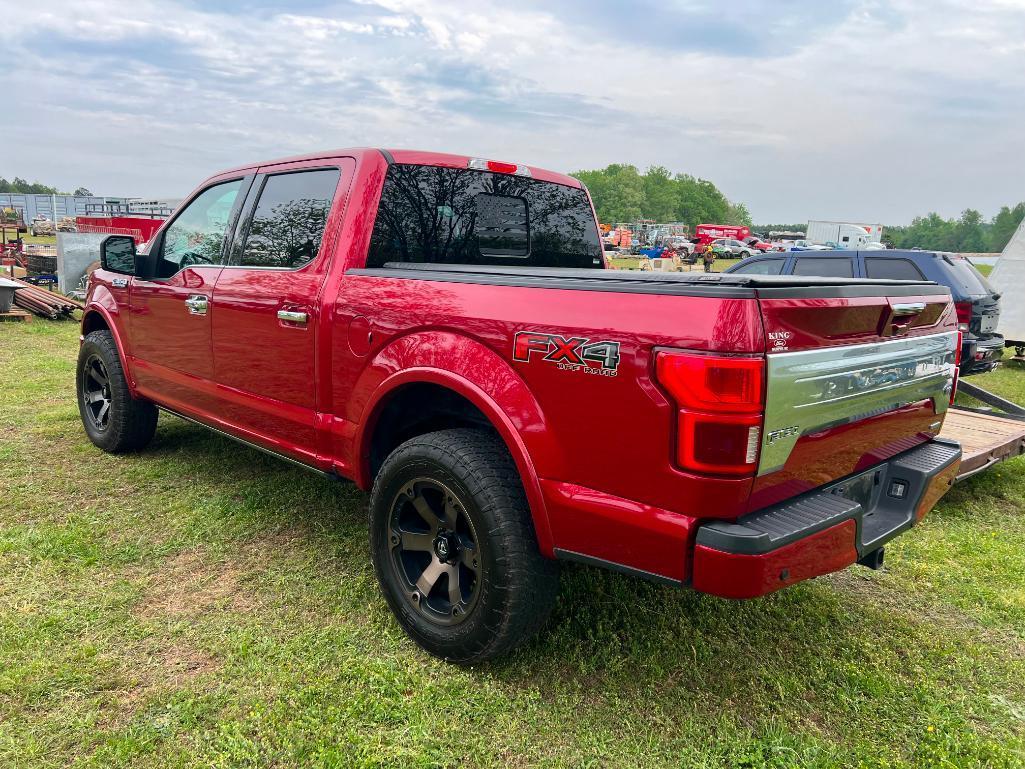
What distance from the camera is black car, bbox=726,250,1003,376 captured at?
26.0ft

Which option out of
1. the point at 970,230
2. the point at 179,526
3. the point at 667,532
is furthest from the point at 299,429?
the point at 970,230

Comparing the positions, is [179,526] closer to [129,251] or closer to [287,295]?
[287,295]

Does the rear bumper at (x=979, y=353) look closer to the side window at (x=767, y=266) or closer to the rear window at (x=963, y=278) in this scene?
the rear window at (x=963, y=278)

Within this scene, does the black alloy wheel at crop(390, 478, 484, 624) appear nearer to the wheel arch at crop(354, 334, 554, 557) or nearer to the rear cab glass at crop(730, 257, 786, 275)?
the wheel arch at crop(354, 334, 554, 557)

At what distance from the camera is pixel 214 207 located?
4.12 metres

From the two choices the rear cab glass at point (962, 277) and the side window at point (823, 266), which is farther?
the side window at point (823, 266)

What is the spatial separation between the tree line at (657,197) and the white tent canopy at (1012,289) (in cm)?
11493

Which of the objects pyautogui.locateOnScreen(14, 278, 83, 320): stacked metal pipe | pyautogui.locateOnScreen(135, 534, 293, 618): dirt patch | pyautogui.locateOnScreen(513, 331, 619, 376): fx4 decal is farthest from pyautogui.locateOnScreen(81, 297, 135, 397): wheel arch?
pyautogui.locateOnScreen(14, 278, 83, 320): stacked metal pipe

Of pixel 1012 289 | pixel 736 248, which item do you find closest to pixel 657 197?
pixel 736 248

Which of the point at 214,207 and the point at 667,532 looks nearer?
the point at 667,532

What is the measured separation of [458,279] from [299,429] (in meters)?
1.25

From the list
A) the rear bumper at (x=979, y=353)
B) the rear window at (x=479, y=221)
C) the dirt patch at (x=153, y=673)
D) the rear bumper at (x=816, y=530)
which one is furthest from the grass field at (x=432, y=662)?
the rear bumper at (x=979, y=353)

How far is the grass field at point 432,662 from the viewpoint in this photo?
7.69ft

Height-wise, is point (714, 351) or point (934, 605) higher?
point (714, 351)
